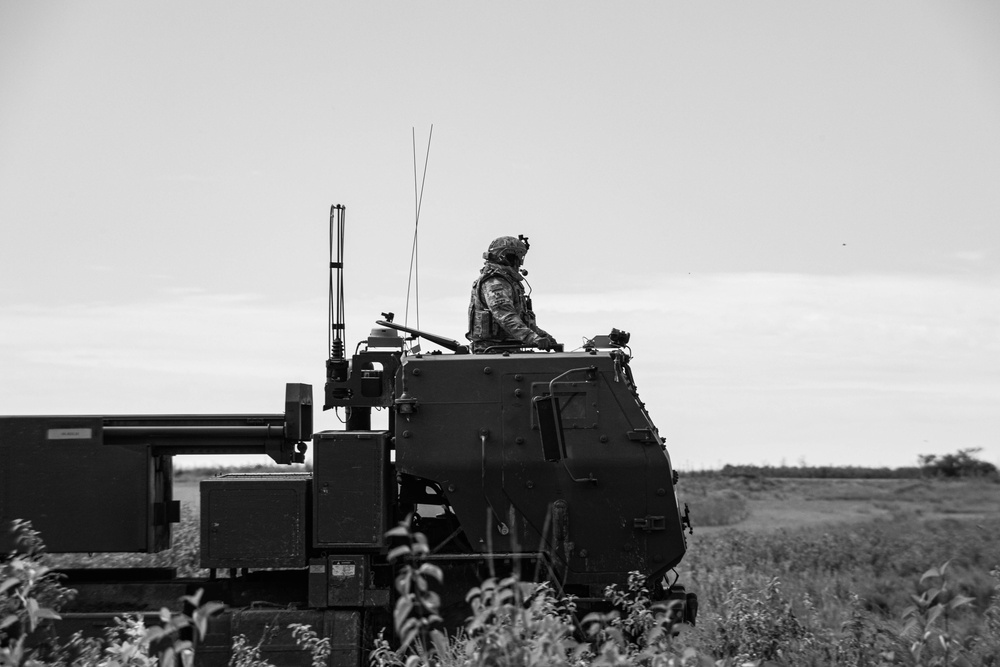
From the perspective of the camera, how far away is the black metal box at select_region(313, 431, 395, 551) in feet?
27.2

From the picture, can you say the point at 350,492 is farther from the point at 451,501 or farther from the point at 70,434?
→ the point at 70,434

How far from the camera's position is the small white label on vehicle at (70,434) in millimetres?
8664

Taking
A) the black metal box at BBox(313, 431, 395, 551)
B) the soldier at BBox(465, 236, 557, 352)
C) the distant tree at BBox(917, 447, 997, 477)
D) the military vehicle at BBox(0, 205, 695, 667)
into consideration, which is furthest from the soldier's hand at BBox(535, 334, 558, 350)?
the distant tree at BBox(917, 447, 997, 477)

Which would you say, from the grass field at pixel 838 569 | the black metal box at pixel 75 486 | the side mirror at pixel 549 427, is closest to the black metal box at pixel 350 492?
the side mirror at pixel 549 427

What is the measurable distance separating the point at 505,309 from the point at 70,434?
11.0 feet

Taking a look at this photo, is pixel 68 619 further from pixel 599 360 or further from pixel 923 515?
pixel 923 515

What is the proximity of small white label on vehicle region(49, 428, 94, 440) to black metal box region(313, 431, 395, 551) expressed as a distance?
1.75 metres

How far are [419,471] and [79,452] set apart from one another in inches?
99.2

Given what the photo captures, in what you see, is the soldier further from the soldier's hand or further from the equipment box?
the equipment box

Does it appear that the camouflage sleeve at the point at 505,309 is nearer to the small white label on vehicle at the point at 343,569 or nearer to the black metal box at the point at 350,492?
the black metal box at the point at 350,492

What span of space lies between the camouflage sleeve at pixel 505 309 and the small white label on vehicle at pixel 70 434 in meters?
3.12

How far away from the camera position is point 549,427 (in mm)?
8109

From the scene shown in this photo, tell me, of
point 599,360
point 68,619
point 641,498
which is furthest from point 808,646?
point 68,619

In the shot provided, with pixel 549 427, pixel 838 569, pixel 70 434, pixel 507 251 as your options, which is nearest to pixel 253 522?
pixel 70 434
